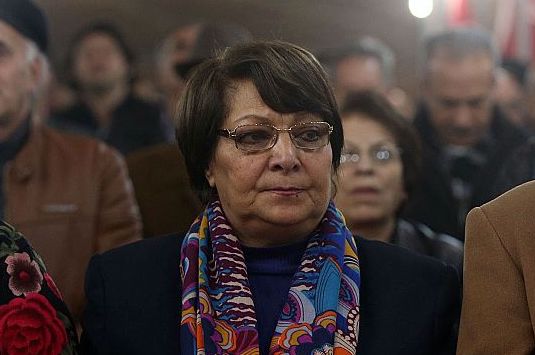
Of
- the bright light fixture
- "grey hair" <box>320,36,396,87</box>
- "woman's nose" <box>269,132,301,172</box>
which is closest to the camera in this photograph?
"woman's nose" <box>269,132,301,172</box>

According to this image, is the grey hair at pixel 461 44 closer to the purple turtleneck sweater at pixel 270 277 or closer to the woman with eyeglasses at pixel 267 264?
the woman with eyeglasses at pixel 267 264

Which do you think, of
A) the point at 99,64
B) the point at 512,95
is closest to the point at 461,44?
the point at 99,64

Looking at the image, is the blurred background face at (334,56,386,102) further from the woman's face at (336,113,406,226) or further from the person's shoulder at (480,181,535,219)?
the person's shoulder at (480,181,535,219)

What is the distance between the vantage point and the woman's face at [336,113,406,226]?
4.39 m

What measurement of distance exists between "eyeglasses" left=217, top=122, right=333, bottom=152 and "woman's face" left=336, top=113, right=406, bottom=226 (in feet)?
4.12

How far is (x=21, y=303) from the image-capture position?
112 inches

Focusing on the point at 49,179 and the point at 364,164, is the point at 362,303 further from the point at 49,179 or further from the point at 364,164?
the point at 49,179

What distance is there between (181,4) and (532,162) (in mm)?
3165

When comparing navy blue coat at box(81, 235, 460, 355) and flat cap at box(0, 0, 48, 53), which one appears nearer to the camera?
navy blue coat at box(81, 235, 460, 355)

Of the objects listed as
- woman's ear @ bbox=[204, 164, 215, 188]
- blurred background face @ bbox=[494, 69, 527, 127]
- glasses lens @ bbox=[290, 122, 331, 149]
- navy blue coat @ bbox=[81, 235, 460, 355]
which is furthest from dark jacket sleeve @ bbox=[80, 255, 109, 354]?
blurred background face @ bbox=[494, 69, 527, 127]

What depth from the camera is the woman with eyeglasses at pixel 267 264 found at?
9.68ft

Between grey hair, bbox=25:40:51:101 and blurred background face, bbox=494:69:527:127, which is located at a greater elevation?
→ grey hair, bbox=25:40:51:101

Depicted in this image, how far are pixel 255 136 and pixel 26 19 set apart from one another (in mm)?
1707

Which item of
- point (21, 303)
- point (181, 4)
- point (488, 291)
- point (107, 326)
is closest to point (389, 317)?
point (488, 291)
